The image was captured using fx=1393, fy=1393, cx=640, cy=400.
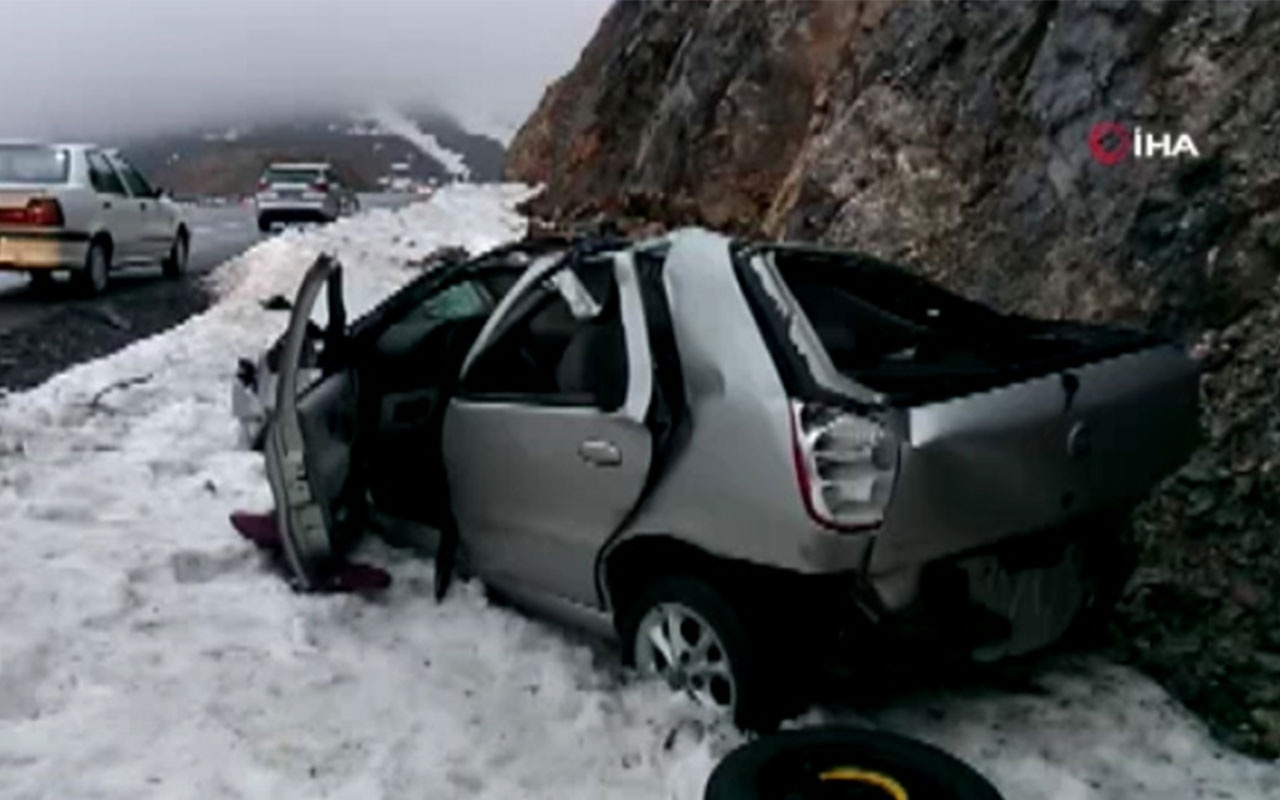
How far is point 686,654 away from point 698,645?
0.07 m

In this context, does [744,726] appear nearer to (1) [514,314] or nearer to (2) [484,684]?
(2) [484,684]

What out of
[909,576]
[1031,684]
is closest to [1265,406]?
[1031,684]

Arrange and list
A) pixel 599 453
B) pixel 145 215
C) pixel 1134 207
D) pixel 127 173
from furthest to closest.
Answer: pixel 145 215 → pixel 127 173 → pixel 1134 207 → pixel 599 453

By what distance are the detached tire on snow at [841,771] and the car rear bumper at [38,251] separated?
13.9 m

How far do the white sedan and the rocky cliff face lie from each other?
8.17 metres

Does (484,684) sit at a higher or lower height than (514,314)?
lower

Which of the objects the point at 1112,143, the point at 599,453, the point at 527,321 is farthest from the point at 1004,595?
the point at 1112,143

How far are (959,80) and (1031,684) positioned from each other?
24.1 ft

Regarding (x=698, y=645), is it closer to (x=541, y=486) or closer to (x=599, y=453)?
(x=599, y=453)

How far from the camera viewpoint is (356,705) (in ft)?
15.8

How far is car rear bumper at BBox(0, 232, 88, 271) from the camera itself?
15.6 metres

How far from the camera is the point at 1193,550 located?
19.6 ft

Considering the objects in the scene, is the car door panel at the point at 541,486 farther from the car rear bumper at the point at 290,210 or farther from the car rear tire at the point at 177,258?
the car rear bumper at the point at 290,210

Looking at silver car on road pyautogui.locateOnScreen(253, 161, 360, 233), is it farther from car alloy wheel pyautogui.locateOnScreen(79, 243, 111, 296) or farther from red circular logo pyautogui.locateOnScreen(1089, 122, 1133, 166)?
red circular logo pyautogui.locateOnScreen(1089, 122, 1133, 166)
